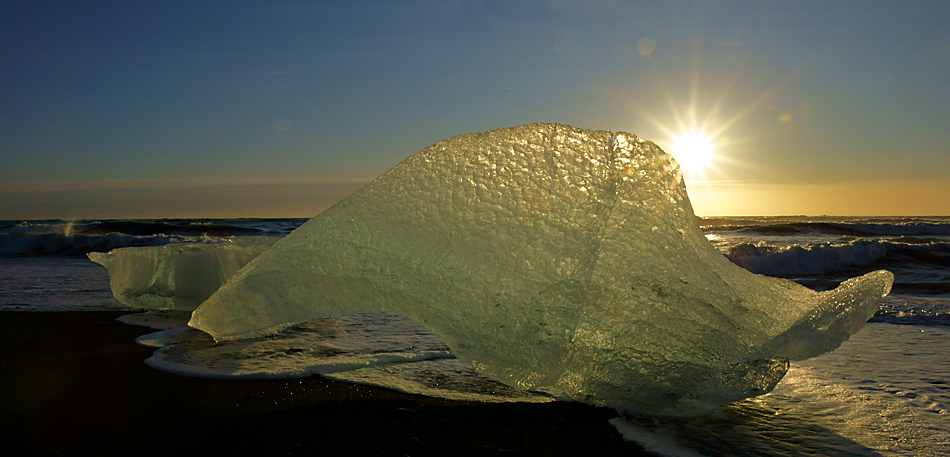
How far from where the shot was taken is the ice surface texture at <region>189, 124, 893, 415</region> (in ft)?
6.02

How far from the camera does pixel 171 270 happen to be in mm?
4223

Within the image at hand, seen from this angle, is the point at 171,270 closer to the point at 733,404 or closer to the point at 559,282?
the point at 559,282

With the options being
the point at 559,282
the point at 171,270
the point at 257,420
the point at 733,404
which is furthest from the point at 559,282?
the point at 171,270

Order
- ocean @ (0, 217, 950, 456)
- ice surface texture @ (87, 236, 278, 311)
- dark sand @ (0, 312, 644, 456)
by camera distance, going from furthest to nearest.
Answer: ice surface texture @ (87, 236, 278, 311) < ocean @ (0, 217, 950, 456) < dark sand @ (0, 312, 644, 456)

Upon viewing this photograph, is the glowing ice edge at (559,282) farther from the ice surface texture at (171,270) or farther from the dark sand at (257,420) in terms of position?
the ice surface texture at (171,270)

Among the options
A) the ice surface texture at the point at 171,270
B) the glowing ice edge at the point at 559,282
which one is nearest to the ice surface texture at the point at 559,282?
the glowing ice edge at the point at 559,282

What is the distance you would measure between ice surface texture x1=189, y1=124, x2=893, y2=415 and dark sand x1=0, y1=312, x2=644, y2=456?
0.71ft

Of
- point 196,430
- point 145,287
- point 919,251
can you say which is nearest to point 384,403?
point 196,430

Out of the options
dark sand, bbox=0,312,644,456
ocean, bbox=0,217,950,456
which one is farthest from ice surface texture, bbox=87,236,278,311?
dark sand, bbox=0,312,644,456

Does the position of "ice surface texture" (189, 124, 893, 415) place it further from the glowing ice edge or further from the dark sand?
the dark sand

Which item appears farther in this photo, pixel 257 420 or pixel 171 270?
pixel 171 270

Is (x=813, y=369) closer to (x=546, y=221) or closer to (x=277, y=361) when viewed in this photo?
(x=546, y=221)

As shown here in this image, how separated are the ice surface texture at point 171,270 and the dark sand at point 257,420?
1.55 m

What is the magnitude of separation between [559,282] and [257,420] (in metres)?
1.23
